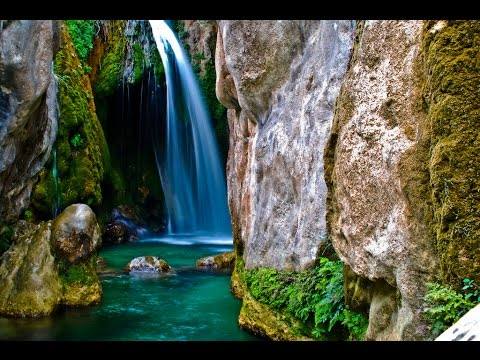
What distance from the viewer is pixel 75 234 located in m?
10.4

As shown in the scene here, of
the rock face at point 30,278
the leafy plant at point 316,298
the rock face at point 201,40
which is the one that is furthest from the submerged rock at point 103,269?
the rock face at point 201,40

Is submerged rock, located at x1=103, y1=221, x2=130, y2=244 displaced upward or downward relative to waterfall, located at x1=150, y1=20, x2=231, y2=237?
downward

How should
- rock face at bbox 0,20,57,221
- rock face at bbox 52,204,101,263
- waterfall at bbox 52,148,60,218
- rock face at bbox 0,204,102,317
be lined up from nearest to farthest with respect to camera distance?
1. rock face at bbox 0,20,57,221
2. rock face at bbox 0,204,102,317
3. rock face at bbox 52,204,101,263
4. waterfall at bbox 52,148,60,218

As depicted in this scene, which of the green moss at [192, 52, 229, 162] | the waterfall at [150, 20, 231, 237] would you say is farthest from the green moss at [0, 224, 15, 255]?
the green moss at [192, 52, 229, 162]

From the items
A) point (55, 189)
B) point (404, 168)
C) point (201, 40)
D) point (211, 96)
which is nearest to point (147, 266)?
point (55, 189)

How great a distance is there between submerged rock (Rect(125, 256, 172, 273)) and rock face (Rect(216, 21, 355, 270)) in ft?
12.5

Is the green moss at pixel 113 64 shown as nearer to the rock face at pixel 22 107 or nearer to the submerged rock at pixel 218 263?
the rock face at pixel 22 107

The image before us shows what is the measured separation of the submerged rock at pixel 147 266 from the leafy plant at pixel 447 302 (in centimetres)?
1104

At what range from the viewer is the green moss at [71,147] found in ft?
52.7

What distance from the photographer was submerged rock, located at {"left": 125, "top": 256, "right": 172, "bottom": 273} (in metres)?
14.4

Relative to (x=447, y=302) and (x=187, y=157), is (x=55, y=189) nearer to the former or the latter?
(x=187, y=157)

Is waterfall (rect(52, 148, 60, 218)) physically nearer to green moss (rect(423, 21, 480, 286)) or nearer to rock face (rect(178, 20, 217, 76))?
rock face (rect(178, 20, 217, 76))
